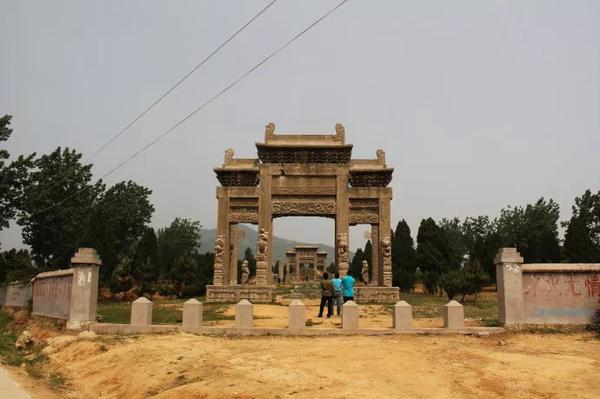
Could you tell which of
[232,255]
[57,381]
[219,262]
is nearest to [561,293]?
[57,381]

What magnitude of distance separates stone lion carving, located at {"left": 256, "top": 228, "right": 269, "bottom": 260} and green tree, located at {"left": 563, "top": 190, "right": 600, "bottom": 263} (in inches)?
878

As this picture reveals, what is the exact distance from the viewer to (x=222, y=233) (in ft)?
90.0

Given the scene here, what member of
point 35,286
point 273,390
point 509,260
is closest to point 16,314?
point 35,286

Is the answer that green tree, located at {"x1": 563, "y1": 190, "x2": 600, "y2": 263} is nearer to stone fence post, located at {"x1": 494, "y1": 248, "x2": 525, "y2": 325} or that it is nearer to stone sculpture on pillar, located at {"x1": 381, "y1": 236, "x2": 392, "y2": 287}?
stone sculpture on pillar, located at {"x1": 381, "y1": 236, "x2": 392, "y2": 287}

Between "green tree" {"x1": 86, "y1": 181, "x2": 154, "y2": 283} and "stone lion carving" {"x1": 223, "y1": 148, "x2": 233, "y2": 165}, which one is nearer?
"stone lion carving" {"x1": 223, "y1": 148, "x2": 233, "y2": 165}

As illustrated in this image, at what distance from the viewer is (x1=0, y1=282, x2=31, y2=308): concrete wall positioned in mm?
22089

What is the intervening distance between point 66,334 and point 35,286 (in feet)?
23.9

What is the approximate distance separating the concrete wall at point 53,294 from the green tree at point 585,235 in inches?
1249

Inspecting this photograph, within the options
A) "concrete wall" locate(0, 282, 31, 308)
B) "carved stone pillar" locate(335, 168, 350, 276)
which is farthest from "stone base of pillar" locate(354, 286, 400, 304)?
"concrete wall" locate(0, 282, 31, 308)

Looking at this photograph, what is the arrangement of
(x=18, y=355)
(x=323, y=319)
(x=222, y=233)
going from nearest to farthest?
(x=18, y=355) → (x=323, y=319) → (x=222, y=233)

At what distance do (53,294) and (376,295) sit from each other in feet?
45.6

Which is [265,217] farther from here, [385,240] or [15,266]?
[15,266]

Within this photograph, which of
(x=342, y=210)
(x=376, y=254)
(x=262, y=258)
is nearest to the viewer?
(x=262, y=258)

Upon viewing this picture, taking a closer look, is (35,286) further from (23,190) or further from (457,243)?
(457,243)
